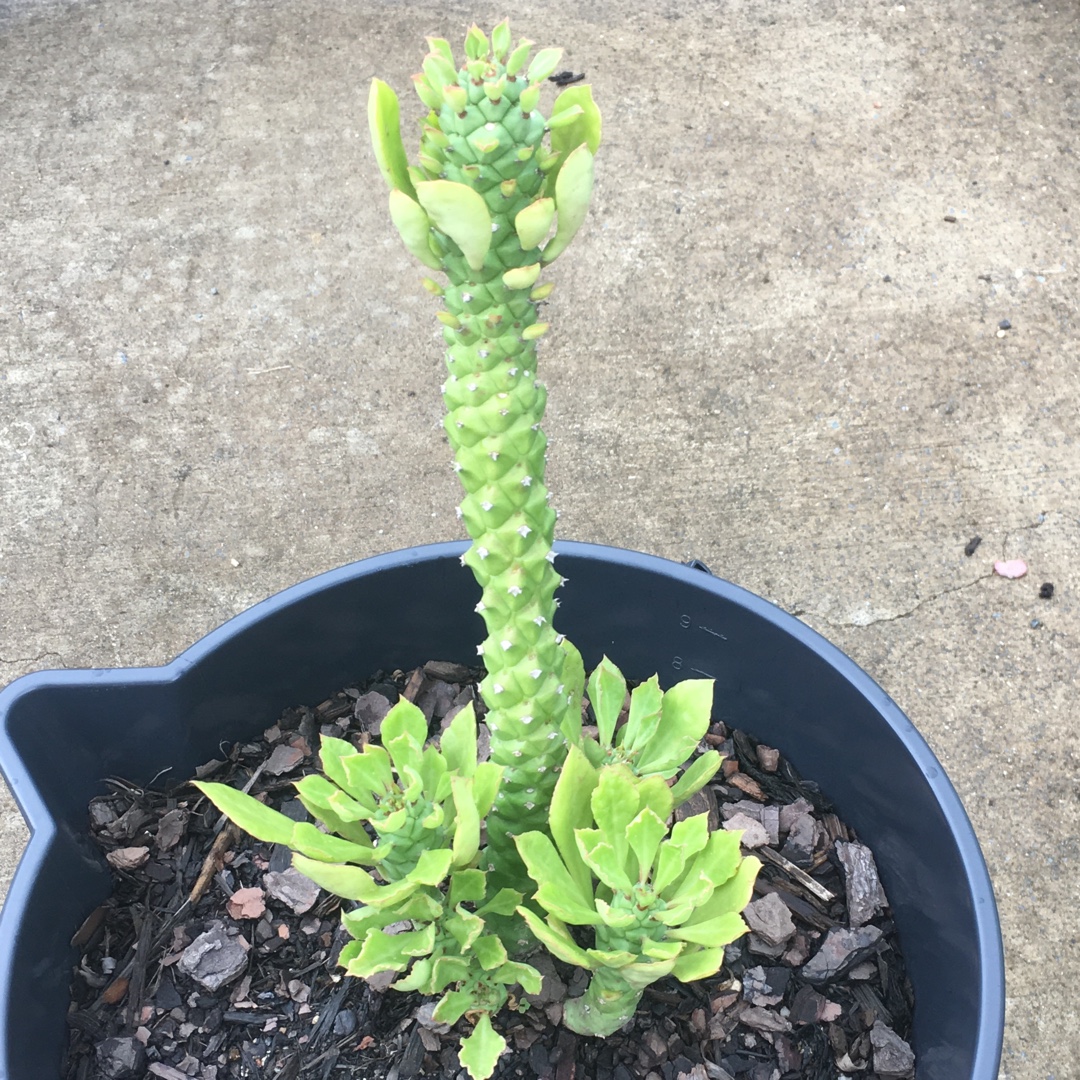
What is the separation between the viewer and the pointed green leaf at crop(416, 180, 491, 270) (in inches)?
19.2

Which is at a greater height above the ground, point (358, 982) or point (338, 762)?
point (338, 762)

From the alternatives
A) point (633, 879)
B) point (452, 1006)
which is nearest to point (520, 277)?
point (633, 879)

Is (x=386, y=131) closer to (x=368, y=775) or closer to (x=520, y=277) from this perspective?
(x=520, y=277)

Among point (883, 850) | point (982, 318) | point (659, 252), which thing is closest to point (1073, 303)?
point (982, 318)

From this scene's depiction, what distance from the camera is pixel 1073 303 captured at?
1.88 m

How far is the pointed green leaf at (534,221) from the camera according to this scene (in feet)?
1.70

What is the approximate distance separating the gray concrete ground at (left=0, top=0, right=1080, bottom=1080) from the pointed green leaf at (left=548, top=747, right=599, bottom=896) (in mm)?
925

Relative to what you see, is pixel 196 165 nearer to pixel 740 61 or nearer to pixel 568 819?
pixel 740 61

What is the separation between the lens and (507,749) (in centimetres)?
76

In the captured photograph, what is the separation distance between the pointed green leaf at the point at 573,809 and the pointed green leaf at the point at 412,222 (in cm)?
36

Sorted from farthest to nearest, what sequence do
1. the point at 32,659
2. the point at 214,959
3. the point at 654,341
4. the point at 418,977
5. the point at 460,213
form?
the point at 654,341 < the point at 32,659 < the point at 214,959 < the point at 418,977 < the point at 460,213

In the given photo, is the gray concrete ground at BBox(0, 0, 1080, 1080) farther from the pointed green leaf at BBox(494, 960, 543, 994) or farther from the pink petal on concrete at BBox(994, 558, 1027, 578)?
the pointed green leaf at BBox(494, 960, 543, 994)

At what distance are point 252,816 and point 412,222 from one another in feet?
1.32

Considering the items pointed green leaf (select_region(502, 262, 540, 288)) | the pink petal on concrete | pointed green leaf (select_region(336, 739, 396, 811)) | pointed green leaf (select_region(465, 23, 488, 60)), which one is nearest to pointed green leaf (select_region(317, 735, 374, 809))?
pointed green leaf (select_region(336, 739, 396, 811))
